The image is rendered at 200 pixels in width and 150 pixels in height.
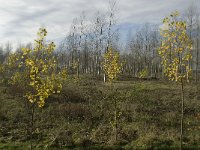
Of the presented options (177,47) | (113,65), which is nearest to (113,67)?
(113,65)

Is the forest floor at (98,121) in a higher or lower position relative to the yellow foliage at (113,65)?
lower

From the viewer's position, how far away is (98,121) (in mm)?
16234

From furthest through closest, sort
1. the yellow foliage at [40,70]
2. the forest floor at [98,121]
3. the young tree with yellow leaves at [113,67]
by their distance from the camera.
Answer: the young tree with yellow leaves at [113,67] < the forest floor at [98,121] < the yellow foliage at [40,70]

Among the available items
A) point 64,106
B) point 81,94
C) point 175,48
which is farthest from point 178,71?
point 81,94

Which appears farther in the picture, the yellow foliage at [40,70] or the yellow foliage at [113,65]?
the yellow foliage at [113,65]

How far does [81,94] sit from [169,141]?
10925 mm

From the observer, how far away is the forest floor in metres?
12.4

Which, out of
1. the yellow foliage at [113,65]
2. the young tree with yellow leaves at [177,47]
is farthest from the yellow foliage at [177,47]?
the yellow foliage at [113,65]

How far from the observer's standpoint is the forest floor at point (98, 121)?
1240cm

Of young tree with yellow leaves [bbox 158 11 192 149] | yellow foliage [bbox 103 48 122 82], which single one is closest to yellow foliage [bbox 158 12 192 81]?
young tree with yellow leaves [bbox 158 11 192 149]

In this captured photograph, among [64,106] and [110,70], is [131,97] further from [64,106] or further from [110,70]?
[110,70]

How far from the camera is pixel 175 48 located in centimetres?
1020

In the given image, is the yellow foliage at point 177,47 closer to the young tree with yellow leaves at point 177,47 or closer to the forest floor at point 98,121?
the young tree with yellow leaves at point 177,47

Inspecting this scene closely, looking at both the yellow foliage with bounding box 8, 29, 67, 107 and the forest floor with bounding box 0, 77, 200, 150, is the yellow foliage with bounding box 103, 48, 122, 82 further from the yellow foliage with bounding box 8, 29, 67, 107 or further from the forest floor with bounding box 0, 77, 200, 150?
the yellow foliage with bounding box 8, 29, 67, 107
